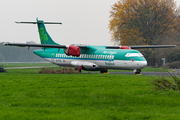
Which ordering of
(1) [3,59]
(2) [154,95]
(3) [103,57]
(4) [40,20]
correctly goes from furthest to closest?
(1) [3,59], (4) [40,20], (3) [103,57], (2) [154,95]

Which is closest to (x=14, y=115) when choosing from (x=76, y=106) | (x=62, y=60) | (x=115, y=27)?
(x=76, y=106)

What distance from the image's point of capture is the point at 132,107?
970 cm

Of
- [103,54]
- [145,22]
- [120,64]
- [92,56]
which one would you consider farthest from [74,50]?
[145,22]

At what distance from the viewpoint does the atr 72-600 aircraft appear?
27.6m

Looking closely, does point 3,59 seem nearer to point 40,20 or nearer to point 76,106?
point 40,20

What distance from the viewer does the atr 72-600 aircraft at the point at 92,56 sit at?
90.5 ft

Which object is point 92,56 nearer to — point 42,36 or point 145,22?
point 42,36

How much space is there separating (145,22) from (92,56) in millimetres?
29088

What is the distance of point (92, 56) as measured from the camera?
31.0 m

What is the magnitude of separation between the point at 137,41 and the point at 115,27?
19.4 feet

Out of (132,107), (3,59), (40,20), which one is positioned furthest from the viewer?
(3,59)

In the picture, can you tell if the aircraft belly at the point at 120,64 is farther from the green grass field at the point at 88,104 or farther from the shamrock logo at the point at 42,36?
the green grass field at the point at 88,104

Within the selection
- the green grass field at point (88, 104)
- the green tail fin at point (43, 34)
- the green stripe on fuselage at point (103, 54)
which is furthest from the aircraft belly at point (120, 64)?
the green grass field at point (88, 104)

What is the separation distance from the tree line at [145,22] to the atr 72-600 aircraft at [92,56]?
969 inches
